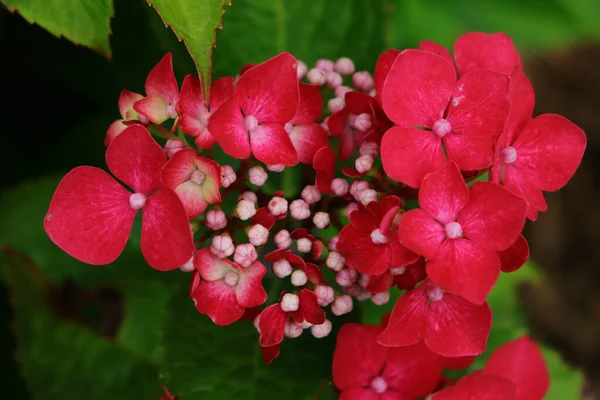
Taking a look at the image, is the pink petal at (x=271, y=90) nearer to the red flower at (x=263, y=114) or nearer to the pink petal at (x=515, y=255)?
the red flower at (x=263, y=114)

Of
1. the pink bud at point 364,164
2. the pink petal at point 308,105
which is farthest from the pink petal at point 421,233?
the pink petal at point 308,105

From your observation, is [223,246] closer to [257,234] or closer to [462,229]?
[257,234]

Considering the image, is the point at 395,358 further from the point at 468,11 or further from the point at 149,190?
the point at 468,11

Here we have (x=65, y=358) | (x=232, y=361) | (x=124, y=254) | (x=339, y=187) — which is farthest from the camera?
(x=124, y=254)

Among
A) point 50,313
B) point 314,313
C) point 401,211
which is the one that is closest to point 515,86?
point 401,211

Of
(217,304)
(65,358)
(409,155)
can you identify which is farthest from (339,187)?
(65,358)

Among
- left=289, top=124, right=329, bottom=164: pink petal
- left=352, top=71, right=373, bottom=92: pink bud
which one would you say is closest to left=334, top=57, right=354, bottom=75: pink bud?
left=352, top=71, right=373, bottom=92: pink bud

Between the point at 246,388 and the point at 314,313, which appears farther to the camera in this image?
the point at 246,388
